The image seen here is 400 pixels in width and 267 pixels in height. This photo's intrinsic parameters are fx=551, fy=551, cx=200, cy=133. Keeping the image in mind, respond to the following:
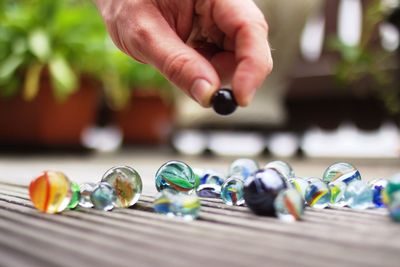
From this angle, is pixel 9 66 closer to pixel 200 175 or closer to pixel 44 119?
pixel 44 119

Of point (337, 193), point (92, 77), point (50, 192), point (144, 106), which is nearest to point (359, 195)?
point (337, 193)

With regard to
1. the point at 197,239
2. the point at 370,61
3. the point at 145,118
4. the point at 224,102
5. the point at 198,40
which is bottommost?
the point at 197,239

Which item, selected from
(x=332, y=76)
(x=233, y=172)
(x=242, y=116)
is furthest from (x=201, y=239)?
(x=332, y=76)

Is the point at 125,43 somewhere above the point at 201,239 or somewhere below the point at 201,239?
above

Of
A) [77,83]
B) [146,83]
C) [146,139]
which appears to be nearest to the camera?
[77,83]

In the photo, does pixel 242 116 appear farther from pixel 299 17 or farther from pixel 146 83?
pixel 146 83

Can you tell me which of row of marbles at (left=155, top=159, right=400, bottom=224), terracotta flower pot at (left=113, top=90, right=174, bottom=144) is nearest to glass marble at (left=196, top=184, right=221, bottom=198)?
row of marbles at (left=155, top=159, right=400, bottom=224)
